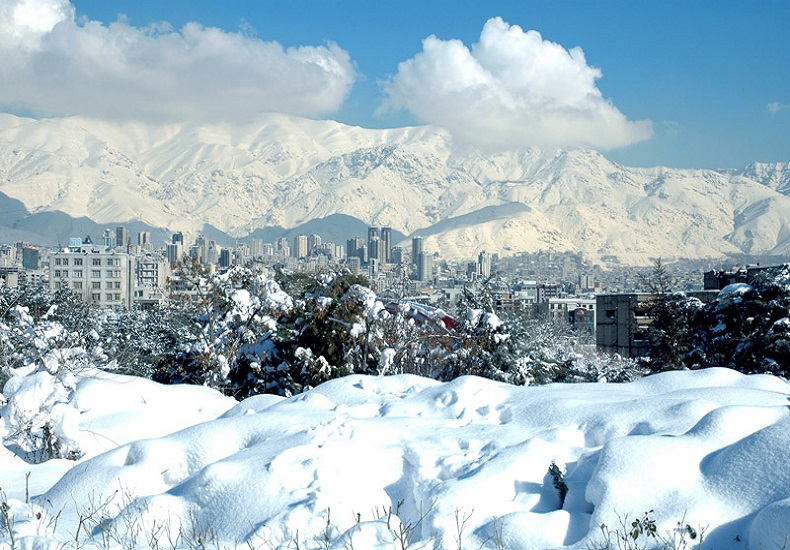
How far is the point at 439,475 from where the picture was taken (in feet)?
17.1

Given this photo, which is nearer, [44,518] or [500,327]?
[44,518]

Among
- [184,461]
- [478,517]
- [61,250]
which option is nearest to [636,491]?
[478,517]

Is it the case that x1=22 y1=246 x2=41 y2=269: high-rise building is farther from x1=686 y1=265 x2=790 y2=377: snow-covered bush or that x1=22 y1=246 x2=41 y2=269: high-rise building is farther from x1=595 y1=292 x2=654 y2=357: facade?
x1=686 y1=265 x2=790 y2=377: snow-covered bush

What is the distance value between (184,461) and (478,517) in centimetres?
218

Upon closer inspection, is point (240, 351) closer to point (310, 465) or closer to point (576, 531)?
point (310, 465)

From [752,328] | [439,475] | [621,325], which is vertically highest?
[752,328]

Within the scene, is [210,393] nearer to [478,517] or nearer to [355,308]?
[478,517]

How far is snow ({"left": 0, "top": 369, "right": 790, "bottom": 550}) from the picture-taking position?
4441 millimetres

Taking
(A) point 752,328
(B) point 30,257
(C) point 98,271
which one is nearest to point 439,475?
(A) point 752,328

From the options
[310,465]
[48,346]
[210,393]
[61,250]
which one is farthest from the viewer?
[61,250]

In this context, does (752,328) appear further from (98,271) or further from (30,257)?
(30,257)

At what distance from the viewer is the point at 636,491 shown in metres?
4.55

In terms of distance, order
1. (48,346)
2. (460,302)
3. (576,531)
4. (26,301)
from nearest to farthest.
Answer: (576,531) → (48,346) → (460,302) → (26,301)

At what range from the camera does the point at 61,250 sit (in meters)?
92.2
